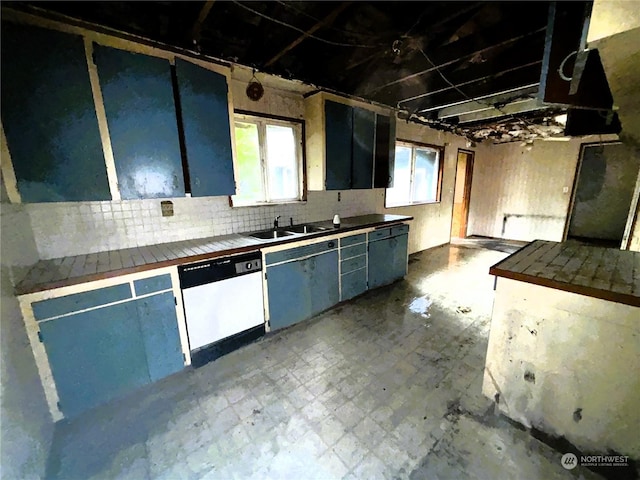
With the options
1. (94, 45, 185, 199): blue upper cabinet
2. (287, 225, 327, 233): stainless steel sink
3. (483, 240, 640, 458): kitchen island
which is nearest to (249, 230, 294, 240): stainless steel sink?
(287, 225, 327, 233): stainless steel sink

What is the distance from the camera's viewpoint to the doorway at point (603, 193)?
5.27 metres

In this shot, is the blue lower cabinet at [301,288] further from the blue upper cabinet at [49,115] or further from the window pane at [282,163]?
the blue upper cabinet at [49,115]

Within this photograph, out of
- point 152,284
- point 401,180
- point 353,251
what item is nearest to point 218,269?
point 152,284

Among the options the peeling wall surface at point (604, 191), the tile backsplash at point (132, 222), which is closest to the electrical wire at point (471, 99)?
the peeling wall surface at point (604, 191)

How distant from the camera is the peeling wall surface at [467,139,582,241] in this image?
5.69m

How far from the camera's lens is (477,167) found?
681cm

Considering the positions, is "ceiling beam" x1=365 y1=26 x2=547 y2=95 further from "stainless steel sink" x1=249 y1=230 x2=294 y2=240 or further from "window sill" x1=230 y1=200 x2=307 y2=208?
"stainless steel sink" x1=249 y1=230 x2=294 y2=240

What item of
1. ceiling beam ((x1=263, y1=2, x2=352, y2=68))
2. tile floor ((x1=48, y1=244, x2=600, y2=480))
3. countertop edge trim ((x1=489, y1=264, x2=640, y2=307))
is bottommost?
tile floor ((x1=48, y1=244, x2=600, y2=480))

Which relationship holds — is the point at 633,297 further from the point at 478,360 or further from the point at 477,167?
the point at 477,167

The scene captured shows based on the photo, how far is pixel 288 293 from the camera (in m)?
2.67

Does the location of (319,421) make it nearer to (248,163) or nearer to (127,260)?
(127,260)

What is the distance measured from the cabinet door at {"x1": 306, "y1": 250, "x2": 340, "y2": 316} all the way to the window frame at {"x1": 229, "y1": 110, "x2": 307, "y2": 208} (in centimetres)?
88

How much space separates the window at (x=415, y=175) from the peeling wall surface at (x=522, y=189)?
2.12m

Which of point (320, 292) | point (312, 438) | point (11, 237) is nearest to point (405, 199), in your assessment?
point (320, 292)
